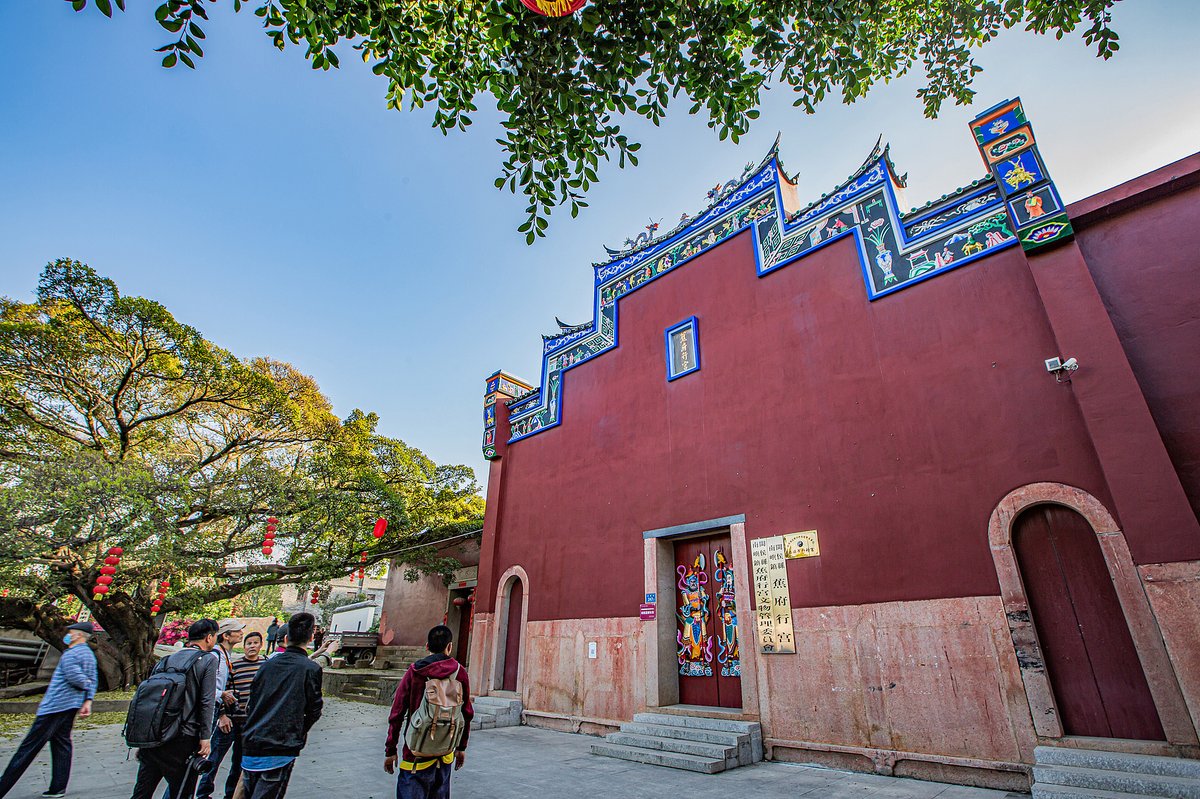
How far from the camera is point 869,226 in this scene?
6.66 metres

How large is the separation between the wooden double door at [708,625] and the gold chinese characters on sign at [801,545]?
0.86 meters

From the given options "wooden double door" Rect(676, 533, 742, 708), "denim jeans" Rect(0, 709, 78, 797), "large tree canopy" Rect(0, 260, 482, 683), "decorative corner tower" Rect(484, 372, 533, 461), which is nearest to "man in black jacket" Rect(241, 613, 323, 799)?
"denim jeans" Rect(0, 709, 78, 797)

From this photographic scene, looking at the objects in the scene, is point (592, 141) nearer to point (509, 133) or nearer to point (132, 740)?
point (509, 133)

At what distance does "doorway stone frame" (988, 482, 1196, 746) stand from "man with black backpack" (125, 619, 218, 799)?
6038mm

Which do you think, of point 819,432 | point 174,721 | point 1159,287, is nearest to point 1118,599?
point 1159,287

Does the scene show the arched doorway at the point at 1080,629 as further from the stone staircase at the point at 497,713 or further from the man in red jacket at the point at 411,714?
the stone staircase at the point at 497,713

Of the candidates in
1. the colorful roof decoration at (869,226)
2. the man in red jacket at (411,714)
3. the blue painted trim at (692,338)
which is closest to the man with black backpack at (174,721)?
the man in red jacket at (411,714)

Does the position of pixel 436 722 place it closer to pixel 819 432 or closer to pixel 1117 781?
pixel 1117 781

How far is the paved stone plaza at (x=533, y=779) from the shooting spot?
4418mm

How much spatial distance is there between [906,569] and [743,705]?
2395 millimetres

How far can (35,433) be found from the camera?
1120cm

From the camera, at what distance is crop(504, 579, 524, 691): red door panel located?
9242 millimetres

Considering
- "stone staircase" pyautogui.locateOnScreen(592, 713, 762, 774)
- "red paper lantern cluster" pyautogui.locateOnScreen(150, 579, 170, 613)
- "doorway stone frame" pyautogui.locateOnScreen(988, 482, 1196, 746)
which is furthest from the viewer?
"red paper lantern cluster" pyautogui.locateOnScreen(150, 579, 170, 613)

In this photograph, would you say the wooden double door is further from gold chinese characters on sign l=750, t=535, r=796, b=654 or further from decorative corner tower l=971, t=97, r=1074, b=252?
decorative corner tower l=971, t=97, r=1074, b=252
